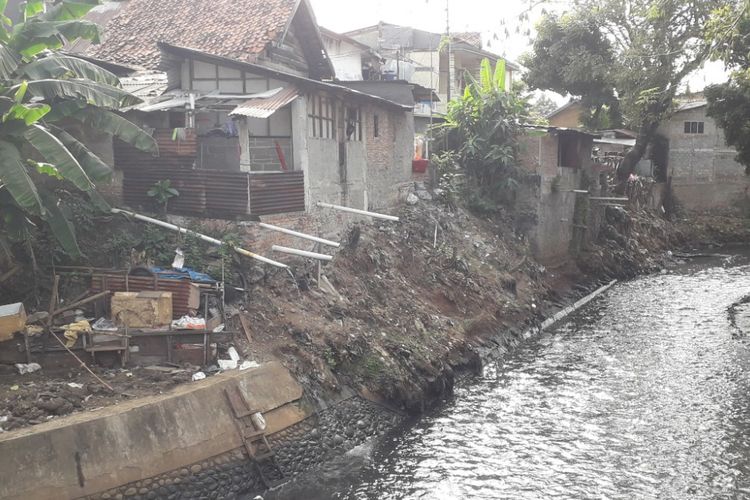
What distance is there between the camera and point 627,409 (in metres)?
14.4

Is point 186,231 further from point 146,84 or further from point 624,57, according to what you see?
point 624,57

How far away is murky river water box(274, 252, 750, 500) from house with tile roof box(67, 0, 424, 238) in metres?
5.94

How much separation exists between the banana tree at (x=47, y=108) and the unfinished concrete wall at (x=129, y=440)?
3.19 metres

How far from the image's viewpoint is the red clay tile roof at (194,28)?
20.2 meters

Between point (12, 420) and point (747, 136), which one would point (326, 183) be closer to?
point (12, 420)

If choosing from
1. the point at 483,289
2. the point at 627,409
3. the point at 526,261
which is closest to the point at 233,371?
the point at 627,409

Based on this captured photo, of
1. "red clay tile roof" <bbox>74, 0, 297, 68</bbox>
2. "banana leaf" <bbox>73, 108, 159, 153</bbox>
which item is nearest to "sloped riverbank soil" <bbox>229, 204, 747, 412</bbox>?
"banana leaf" <bbox>73, 108, 159, 153</bbox>

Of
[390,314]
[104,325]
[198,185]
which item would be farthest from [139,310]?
[390,314]

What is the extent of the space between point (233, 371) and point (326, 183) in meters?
6.96

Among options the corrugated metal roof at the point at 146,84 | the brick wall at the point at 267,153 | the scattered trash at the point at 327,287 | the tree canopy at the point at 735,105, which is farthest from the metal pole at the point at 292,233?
the tree canopy at the point at 735,105

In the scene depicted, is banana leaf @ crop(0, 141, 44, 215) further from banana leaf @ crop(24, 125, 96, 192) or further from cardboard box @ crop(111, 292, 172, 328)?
cardboard box @ crop(111, 292, 172, 328)

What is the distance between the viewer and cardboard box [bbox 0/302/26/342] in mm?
11023

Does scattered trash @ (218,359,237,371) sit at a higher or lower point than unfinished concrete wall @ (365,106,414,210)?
lower

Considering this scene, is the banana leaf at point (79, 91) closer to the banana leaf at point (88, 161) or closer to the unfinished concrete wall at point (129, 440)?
the banana leaf at point (88, 161)
